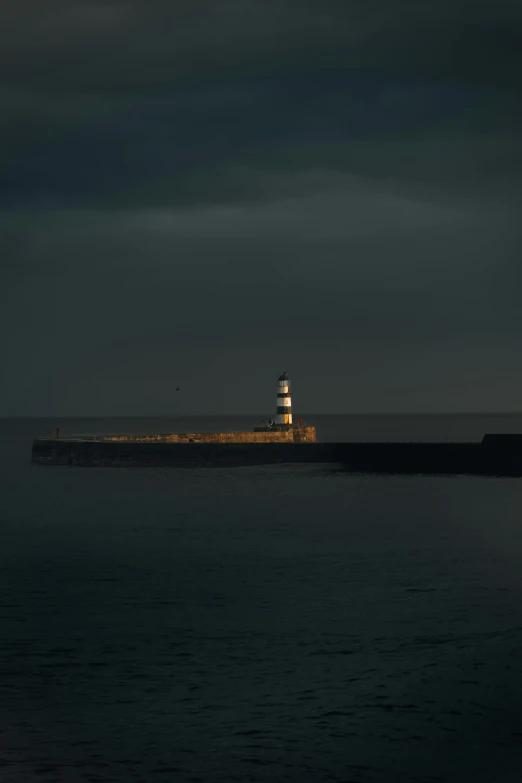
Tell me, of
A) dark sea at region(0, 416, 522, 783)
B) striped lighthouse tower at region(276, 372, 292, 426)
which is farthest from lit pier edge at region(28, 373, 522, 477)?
dark sea at region(0, 416, 522, 783)

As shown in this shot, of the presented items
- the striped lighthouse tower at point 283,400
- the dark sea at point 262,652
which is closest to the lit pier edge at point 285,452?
the striped lighthouse tower at point 283,400

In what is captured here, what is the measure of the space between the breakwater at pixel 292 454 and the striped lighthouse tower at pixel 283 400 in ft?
7.65

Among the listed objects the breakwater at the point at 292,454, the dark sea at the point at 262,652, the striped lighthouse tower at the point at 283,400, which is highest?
the striped lighthouse tower at the point at 283,400

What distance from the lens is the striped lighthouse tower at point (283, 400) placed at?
8019cm

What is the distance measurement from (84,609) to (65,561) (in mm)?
9131

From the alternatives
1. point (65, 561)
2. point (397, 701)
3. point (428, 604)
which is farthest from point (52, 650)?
point (65, 561)

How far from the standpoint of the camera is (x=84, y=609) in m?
25.4

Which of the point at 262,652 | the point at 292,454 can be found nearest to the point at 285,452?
the point at 292,454

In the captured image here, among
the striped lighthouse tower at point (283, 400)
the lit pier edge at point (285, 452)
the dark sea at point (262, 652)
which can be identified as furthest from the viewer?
the striped lighthouse tower at point (283, 400)

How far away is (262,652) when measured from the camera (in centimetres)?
2089

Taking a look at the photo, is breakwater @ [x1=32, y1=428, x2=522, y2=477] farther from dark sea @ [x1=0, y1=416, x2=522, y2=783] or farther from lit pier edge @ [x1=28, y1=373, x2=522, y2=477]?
dark sea @ [x1=0, y1=416, x2=522, y2=783]

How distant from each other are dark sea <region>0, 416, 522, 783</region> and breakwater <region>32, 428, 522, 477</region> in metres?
21.2

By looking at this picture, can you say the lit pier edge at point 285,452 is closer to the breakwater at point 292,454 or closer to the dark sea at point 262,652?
the breakwater at point 292,454

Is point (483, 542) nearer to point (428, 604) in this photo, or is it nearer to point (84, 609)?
point (428, 604)
